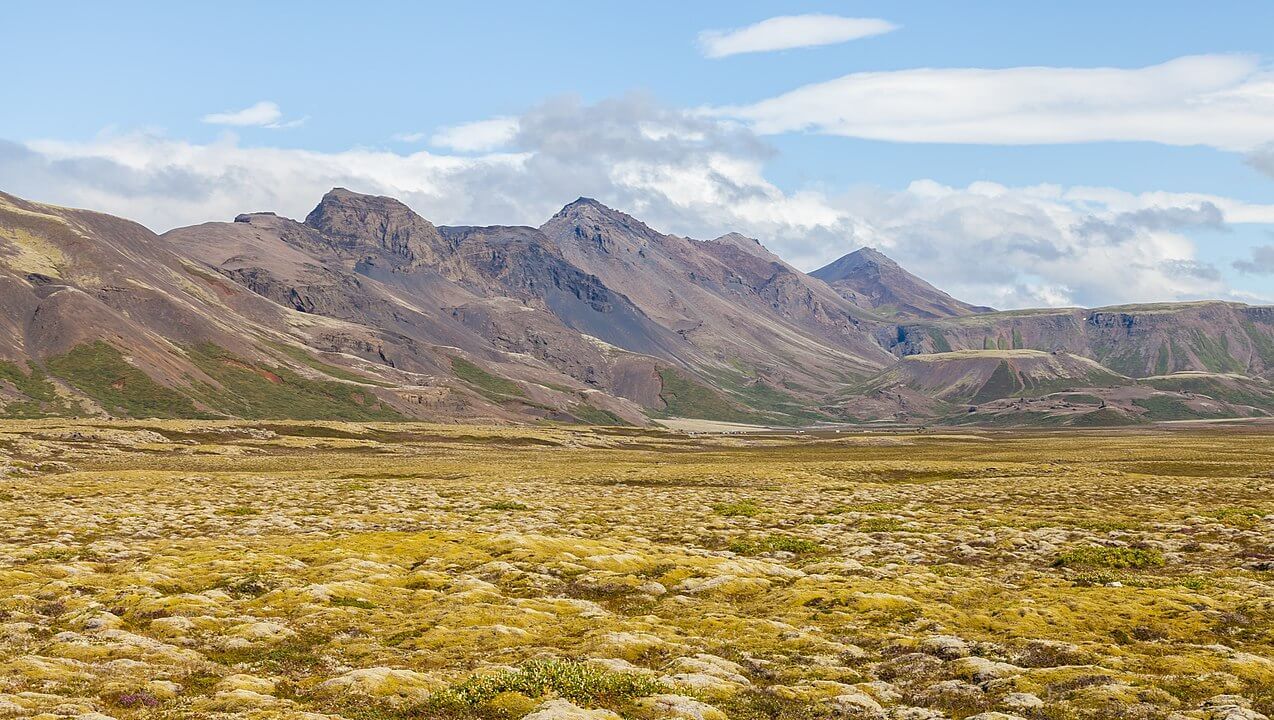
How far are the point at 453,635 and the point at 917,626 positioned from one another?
38.9 feet

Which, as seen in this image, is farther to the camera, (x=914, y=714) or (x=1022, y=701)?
(x=1022, y=701)

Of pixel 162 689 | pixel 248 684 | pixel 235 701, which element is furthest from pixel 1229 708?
pixel 162 689

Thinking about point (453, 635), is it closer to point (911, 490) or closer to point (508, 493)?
point (508, 493)

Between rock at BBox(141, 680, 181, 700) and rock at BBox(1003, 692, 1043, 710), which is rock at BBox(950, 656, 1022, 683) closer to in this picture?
rock at BBox(1003, 692, 1043, 710)

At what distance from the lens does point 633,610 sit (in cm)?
2433

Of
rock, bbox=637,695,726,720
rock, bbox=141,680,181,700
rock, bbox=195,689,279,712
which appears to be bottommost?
rock, bbox=637,695,726,720

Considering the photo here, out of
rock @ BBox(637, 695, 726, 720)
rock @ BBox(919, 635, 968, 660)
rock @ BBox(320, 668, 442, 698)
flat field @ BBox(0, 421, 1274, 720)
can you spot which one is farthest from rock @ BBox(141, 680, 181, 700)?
rock @ BBox(919, 635, 968, 660)

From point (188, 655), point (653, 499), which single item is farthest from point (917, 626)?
point (653, 499)

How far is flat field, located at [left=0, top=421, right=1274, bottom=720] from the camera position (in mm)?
15492

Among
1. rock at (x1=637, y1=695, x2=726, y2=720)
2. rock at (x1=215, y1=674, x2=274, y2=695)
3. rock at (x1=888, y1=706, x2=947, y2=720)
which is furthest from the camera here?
rock at (x1=215, y1=674, x2=274, y2=695)

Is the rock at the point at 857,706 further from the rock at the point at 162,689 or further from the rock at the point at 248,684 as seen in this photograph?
the rock at the point at 162,689

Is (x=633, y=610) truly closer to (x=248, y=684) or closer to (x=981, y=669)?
(x=981, y=669)

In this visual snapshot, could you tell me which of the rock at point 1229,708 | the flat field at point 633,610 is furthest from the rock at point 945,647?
the rock at point 1229,708

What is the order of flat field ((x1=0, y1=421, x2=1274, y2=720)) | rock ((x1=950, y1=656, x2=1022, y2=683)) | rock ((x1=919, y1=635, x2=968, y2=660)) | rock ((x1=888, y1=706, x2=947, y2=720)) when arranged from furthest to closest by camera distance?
rock ((x1=919, y1=635, x2=968, y2=660)) < rock ((x1=950, y1=656, x2=1022, y2=683)) < flat field ((x1=0, y1=421, x2=1274, y2=720)) < rock ((x1=888, y1=706, x2=947, y2=720))
